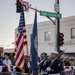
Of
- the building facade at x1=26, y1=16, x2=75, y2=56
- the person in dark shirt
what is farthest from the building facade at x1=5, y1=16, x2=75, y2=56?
the person in dark shirt

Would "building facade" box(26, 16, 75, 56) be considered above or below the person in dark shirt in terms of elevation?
above

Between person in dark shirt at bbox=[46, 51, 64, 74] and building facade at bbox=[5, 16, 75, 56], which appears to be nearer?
person in dark shirt at bbox=[46, 51, 64, 74]

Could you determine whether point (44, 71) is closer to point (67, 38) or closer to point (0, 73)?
point (0, 73)

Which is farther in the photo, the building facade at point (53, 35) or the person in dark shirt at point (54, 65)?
the building facade at point (53, 35)


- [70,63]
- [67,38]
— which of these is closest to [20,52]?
[70,63]

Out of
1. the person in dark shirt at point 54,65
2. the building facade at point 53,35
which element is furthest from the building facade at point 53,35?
the person in dark shirt at point 54,65

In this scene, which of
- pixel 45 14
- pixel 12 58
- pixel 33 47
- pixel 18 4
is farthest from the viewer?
pixel 45 14

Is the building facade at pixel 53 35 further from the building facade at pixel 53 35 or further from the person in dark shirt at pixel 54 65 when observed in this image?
the person in dark shirt at pixel 54 65

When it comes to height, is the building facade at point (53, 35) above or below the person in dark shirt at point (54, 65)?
above

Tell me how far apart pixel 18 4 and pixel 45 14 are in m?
2.84

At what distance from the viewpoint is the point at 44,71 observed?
420 inches

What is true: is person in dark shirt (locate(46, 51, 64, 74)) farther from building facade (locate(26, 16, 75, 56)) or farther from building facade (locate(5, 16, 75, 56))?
building facade (locate(26, 16, 75, 56))

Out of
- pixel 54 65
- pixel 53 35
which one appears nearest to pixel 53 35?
pixel 53 35

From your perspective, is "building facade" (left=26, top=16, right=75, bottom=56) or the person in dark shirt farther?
"building facade" (left=26, top=16, right=75, bottom=56)
